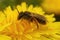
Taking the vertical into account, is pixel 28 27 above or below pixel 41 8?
below

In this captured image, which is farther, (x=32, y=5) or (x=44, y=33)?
(x=32, y=5)

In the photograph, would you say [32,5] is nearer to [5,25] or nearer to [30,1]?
[30,1]

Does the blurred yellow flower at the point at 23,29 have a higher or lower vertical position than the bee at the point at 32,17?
lower

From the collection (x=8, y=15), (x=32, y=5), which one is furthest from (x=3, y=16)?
(x=32, y=5)

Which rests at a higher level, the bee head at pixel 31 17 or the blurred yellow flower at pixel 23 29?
the bee head at pixel 31 17

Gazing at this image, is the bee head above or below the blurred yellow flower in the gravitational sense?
above

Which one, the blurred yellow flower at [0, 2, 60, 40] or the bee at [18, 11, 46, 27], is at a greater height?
the bee at [18, 11, 46, 27]

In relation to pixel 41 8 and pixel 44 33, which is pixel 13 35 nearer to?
pixel 44 33

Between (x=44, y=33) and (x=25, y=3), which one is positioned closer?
(x=44, y=33)

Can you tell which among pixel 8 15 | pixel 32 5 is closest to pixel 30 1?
pixel 32 5
